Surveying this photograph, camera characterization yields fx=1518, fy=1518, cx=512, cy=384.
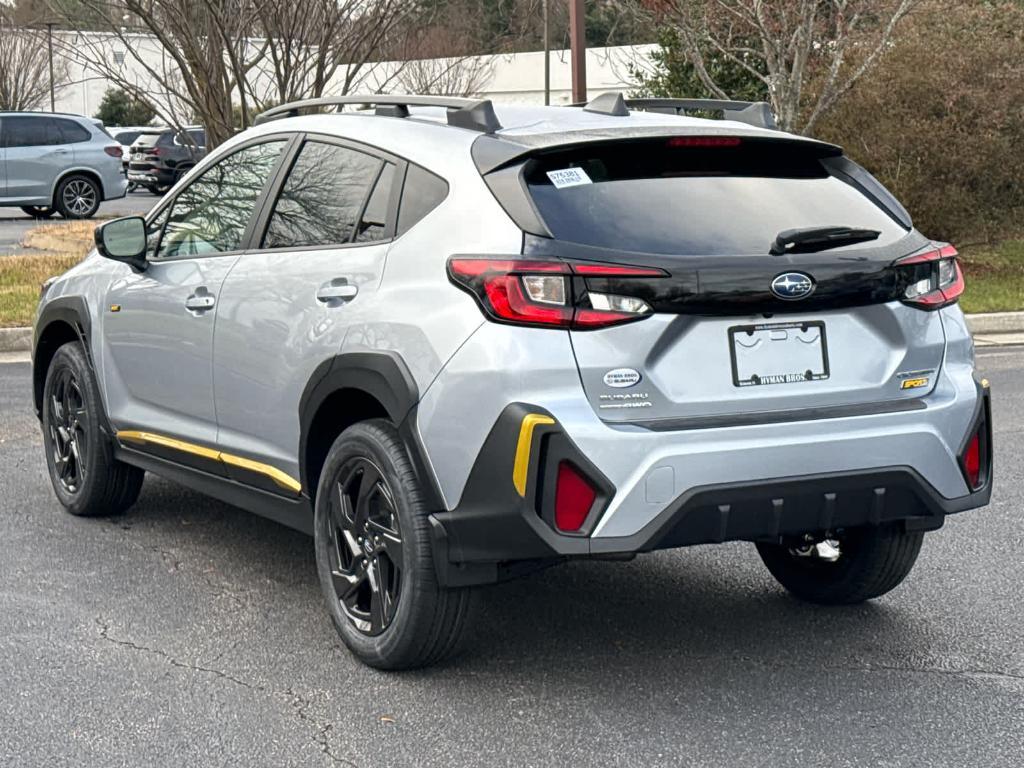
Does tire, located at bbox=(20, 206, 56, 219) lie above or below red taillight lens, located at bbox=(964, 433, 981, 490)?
below

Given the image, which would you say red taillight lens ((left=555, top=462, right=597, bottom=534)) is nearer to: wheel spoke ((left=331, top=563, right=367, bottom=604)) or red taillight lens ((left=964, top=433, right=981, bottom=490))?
wheel spoke ((left=331, top=563, right=367, bottom=604))

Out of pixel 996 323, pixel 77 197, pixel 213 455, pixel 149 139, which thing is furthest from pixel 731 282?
pixel 149 139

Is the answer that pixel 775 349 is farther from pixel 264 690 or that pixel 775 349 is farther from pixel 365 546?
pixel 264 690

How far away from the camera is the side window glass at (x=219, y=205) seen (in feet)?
18.1

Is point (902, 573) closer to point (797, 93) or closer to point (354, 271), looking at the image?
point (354, 271)

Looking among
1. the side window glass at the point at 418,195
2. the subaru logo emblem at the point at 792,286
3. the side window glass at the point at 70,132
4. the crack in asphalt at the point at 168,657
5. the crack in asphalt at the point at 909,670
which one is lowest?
the side window glass at the point at 70,132

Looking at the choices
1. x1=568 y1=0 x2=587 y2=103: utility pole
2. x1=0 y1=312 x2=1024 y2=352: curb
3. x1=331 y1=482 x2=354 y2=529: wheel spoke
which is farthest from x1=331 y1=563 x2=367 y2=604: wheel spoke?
x1=568 y1=0 x2=587 y2=103: utility pole

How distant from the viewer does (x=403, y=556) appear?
439 cm

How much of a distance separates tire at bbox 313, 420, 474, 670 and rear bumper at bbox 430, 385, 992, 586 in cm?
12

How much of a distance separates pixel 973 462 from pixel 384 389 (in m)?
1.78

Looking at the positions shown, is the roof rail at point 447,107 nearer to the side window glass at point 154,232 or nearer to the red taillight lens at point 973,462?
the side window glass at point 154,232

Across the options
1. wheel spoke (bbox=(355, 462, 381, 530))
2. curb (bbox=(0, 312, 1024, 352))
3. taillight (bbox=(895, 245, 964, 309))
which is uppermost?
taillight (bbox=(895, 245, 964, 309))

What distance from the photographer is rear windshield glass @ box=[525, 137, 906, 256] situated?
424cm

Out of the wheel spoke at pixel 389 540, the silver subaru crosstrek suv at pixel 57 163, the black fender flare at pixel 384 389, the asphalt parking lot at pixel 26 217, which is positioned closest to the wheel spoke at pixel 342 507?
the wheel spoke at pixel 389 540
